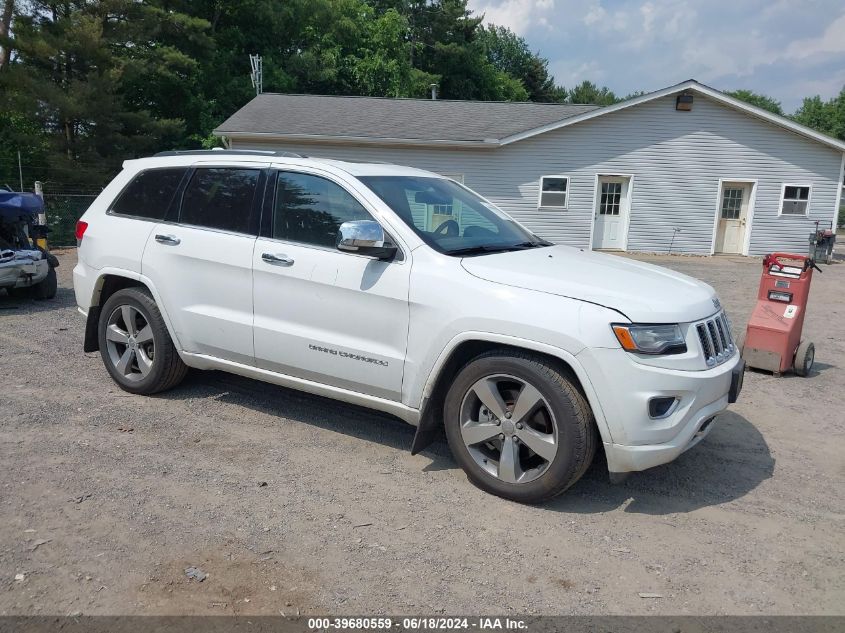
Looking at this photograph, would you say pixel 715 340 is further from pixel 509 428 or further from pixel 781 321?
pixel 781 321

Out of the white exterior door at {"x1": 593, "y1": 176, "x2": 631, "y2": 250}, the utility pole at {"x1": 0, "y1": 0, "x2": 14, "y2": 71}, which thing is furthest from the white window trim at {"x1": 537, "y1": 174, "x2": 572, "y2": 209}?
the utility pole at {"x1": 0, "y1": 0, "x2": 14, "y2": 71}

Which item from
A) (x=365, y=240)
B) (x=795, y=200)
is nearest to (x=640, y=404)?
(x=365, y=240)

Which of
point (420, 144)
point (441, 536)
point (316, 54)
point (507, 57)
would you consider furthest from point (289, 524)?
point (507, 57)

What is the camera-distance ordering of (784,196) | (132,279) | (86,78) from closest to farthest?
1. (132,279)
2. (784,196)
3. (86,78)

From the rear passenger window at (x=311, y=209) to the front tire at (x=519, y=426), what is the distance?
4.31 feet

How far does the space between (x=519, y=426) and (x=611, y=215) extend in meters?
18.3

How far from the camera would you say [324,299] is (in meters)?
4.35

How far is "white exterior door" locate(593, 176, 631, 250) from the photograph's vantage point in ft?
68.2

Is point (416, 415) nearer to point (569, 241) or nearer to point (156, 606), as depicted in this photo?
point (156, 606)

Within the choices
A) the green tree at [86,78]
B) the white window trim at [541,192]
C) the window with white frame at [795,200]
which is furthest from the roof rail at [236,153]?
the green tree at [86,78]

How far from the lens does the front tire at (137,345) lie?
5.20 metres

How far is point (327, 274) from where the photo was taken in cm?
433

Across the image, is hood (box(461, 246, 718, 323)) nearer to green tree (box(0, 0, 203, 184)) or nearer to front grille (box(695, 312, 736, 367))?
front grille (box(695, 312, 736, 367))

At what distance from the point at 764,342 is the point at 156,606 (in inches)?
237
